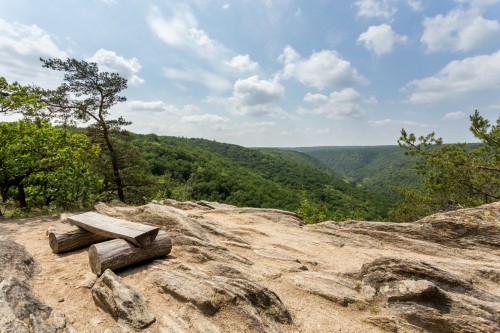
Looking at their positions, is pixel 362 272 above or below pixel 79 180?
below

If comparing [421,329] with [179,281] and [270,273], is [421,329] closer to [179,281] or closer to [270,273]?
[270,273]

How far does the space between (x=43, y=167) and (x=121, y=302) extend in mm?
13140

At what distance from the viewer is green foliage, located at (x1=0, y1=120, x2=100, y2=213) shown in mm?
13719

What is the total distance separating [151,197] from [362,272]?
18.6 meters

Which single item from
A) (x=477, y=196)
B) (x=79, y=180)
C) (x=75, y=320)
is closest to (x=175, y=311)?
(x=75, y=320)

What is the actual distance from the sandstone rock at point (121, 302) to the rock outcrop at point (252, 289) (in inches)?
0.7

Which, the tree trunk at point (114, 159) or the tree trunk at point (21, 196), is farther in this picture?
the tree trunk at point (114, 159)

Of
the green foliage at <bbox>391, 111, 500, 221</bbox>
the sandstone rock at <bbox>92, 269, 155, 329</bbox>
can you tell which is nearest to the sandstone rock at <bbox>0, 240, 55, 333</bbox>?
the sandstone rock at <bbox>92, 269, 155, 329</bbox>

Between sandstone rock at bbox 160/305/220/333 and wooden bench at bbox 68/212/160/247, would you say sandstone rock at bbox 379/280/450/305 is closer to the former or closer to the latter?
sandstone rock at bbox 160/305/220/333

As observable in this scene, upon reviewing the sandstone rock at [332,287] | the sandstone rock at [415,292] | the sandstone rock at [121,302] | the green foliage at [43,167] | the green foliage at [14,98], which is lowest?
the sandstone rock at [332,287]

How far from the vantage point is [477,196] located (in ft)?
64.5

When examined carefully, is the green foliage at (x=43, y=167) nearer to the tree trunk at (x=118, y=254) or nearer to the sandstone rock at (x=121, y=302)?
the tree trunk at (x=118, y=254)

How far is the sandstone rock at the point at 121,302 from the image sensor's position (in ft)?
15.7

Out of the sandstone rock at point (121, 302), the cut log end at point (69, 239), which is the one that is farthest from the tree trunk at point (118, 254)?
the cut log end at point (69, 239)
